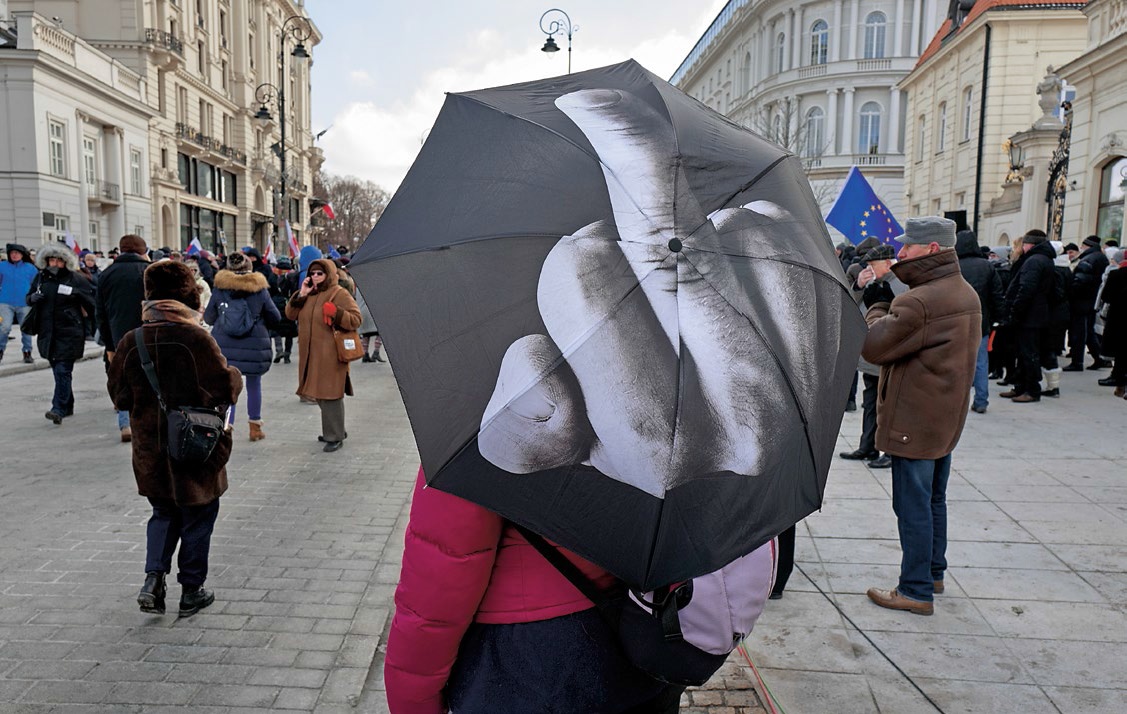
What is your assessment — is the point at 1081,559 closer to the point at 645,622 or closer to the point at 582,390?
the point at 645,622

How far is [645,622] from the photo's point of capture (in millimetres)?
1785

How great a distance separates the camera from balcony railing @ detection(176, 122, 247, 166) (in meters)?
49.2

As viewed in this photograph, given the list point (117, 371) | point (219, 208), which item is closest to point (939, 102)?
point (117, 371)

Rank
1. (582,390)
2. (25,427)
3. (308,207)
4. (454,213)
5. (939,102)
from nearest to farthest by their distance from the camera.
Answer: (582,390)
(454,213)
(25,427)
(939,102)
(308,207)

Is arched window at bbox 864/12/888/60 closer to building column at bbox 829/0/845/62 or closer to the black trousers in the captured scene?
building column at bbox 829/0/845/62

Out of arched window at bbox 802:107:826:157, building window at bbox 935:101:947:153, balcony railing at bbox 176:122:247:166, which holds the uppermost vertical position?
arched window at bbox 802:107:826:157

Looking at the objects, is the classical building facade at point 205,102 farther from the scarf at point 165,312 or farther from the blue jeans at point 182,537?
the blue jeans at point 182,537

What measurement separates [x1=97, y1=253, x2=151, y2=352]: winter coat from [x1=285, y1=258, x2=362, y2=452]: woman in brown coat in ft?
5.77

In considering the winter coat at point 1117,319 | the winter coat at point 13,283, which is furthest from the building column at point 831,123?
the winter coat at point 13,283

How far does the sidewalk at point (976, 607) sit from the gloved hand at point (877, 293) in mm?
1551

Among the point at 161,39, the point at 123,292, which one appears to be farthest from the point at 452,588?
the point at 161,39

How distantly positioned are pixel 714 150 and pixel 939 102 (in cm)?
3817

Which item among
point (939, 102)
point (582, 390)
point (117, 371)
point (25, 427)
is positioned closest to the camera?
point (582, 390)

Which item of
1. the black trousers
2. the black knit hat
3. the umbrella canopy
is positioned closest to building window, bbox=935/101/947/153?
the black trousers
